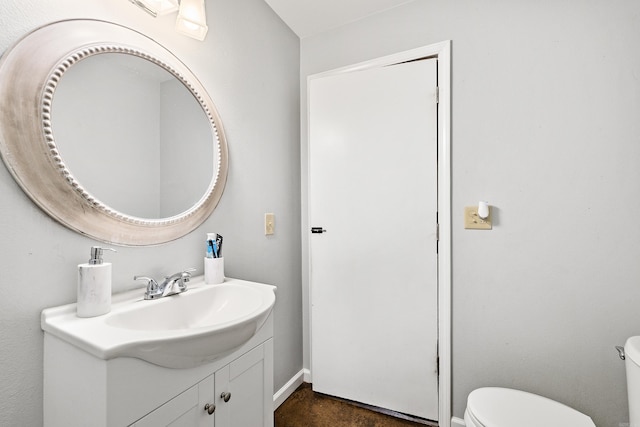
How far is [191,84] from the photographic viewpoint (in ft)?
3.77

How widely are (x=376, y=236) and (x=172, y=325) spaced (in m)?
1.10

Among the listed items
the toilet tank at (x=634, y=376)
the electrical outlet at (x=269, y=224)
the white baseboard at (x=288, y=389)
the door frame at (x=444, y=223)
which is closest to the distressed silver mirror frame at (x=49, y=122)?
the electrical outlet at (x=269, y=224)

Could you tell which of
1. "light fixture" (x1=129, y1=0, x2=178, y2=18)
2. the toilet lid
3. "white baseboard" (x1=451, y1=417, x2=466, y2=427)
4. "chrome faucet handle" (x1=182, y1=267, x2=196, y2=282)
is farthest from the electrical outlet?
"white baseboard" (x1=451, y1=417, x2=466, y2=427)

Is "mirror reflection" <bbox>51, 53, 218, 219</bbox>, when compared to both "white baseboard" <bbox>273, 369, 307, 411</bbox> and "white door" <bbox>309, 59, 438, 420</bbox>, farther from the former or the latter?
"white baseboard" <bbox>273, 369, 307, 411</bbox>

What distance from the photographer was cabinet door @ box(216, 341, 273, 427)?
33.9 inches

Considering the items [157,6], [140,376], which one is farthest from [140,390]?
[157,6]

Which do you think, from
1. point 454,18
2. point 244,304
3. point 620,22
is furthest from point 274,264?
point 620,22

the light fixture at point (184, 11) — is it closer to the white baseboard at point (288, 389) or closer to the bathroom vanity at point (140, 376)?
the bathroom vanity at point (140, 376)

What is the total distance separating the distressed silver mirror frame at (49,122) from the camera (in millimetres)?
707

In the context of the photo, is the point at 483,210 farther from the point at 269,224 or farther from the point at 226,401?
the point at 226,401

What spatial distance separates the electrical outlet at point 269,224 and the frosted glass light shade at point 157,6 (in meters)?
0.98

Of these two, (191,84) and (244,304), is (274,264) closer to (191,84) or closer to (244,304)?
(244,304)

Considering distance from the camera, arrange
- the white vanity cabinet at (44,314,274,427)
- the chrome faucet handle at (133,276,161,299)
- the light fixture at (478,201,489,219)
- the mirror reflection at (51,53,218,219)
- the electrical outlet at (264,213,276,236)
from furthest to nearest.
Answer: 1. the electrical outlet at (264,213,276,236)
2. the light fixture at (478,201,489,219)
3. the chrome faucet handle at (133,276,161,299)
4. the mirror reflection at (51,53,218,219)
5. the white vanity cabinet at (44,314,274,427)

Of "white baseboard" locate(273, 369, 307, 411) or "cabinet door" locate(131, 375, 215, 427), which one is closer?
"cabinet door" locate(131, 375, 215, 427)
